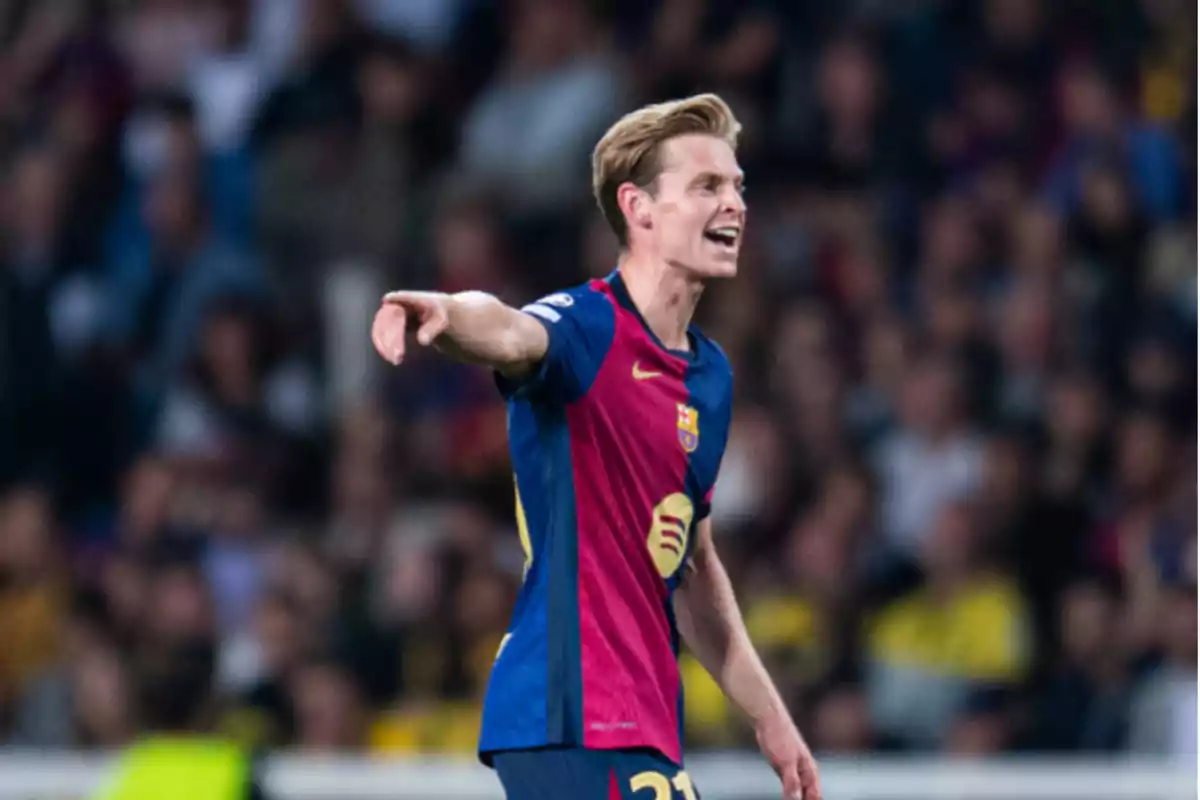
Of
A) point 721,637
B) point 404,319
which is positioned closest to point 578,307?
point 404,319

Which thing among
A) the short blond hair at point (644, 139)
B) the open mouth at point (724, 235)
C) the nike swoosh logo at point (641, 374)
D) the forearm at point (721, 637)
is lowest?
the forearm at point (721, 637)

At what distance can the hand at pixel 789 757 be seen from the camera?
14.9 ft

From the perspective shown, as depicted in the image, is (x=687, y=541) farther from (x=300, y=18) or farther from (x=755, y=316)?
(x=300, y=18)

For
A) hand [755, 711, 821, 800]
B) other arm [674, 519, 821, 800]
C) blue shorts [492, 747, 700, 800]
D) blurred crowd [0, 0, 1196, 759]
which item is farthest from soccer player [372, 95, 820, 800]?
blurred crowd [0, 0, 1196, 759]

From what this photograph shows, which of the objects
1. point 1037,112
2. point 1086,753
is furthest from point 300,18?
point 1086,753

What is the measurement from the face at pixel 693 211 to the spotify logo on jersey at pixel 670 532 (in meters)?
0.43

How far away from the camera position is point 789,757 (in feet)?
14.9

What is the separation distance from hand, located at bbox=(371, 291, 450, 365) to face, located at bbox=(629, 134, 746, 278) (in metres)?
0.65

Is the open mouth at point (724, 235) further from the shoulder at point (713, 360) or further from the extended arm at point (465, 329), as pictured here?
the extended arm at point (465, 329)

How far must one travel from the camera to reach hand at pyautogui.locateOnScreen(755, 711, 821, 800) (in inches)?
179

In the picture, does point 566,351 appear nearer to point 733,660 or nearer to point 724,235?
point 724,235

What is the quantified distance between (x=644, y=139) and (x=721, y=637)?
103 cm

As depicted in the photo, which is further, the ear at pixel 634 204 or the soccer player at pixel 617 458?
the ear at pixel 634 204

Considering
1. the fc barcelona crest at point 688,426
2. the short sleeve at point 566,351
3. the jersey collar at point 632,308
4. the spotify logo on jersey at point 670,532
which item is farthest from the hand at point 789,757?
the short sleeve at point 566,351
